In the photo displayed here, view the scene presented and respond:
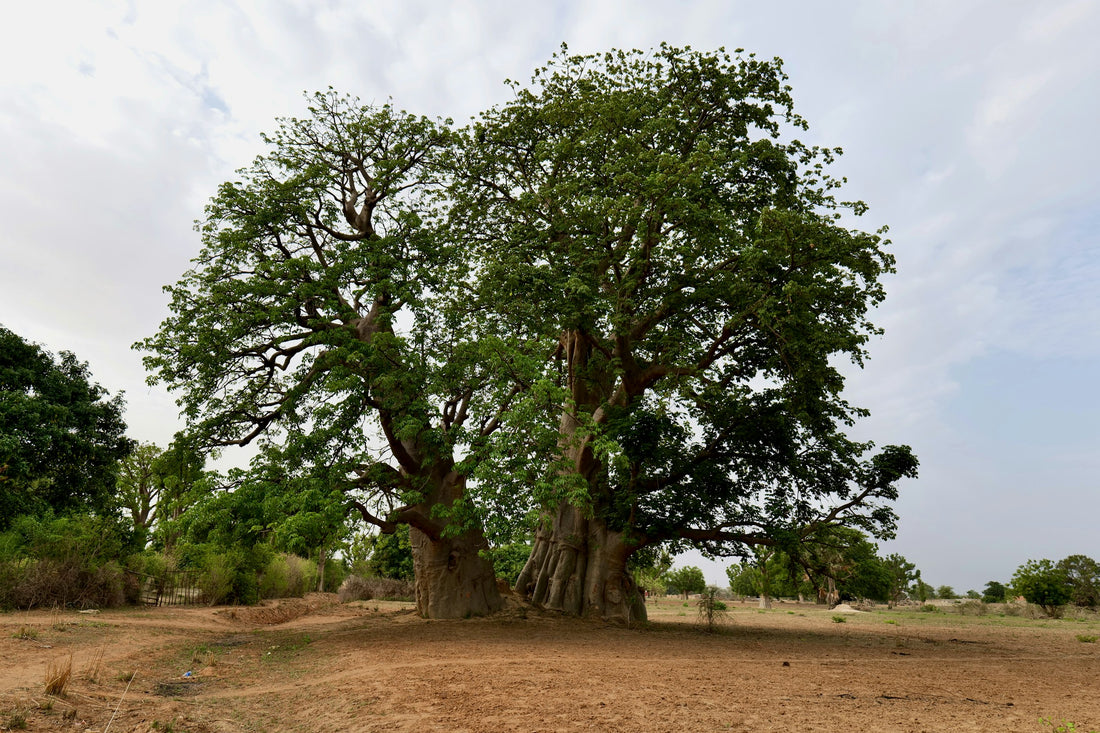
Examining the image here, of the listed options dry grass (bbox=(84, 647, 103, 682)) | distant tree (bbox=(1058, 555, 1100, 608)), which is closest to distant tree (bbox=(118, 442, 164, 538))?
dry grass (bbox=(84, 647, 103, 682))

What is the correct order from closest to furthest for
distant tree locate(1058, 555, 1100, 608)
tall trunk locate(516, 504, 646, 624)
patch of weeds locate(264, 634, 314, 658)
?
patch of weeds locate(264, 634, 314, 658) → tall trunk locate(516, 504, 646, 624) → distant tree locate(1058, 555, 1100, 608)

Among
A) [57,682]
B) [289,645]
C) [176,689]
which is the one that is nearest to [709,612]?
[289,645]

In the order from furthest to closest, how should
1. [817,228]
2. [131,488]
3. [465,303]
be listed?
[131,488]
[465,303]
[817,228]

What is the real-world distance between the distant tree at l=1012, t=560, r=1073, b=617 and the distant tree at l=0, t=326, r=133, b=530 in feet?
128

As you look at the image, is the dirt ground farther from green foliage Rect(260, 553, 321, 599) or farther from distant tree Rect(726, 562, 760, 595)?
distant tree Rect(726, 562, 760, 595)

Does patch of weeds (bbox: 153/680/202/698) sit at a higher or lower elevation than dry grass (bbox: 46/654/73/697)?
lower

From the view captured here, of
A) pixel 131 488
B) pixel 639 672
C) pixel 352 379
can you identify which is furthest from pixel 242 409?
pixel 131 488

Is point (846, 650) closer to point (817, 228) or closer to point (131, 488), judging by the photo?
point (817, 228)

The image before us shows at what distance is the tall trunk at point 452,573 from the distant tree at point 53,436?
36.1ft

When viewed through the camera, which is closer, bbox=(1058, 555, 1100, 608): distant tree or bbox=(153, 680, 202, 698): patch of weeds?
bbox=(153, 680, 202, 698): patch of weeds

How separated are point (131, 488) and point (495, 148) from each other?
2533 centimetres

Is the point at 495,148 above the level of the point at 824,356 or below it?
above

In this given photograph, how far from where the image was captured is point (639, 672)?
8039 millimetres

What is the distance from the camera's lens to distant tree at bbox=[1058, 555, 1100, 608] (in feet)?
143
